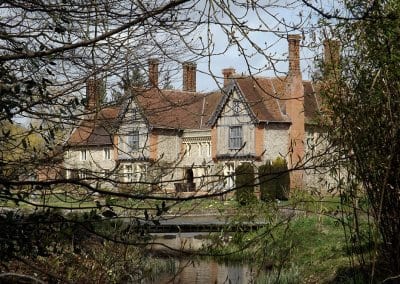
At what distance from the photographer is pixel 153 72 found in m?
5.62

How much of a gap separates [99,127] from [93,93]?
306 mm

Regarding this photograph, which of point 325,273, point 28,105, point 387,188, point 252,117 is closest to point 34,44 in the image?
point 28,105

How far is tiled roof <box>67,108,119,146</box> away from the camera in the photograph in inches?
227

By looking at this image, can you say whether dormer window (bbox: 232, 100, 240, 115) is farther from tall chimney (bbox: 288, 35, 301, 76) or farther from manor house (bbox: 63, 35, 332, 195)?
tall chimney (bbox: 288, 35, 301, 76)

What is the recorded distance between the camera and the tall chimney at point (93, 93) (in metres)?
5.61

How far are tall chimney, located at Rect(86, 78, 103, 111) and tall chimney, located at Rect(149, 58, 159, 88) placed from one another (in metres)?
0.43

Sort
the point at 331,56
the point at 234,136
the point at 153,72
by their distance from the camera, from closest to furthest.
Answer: the point at 153,72, the point at 331,56, the point at 234,136

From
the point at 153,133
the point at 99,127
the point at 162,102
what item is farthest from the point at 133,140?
the point at 162,102

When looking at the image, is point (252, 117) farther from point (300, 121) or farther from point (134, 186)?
point (300, 121)

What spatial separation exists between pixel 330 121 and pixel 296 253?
7482 mm

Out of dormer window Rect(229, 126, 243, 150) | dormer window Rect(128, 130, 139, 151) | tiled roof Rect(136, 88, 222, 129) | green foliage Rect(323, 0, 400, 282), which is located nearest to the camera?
tiled roof Rect(136, 88, 222, 129)

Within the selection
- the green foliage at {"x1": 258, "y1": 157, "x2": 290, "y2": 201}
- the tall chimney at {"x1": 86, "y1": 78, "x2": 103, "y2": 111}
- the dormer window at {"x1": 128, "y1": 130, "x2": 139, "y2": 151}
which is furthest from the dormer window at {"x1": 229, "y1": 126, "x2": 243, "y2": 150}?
the tall chimney at {"x1": 86, "y1": 78, "x2": 103, "y2": 111}

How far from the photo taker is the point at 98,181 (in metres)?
4.73

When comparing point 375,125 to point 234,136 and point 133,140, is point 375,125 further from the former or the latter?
point 234,136
